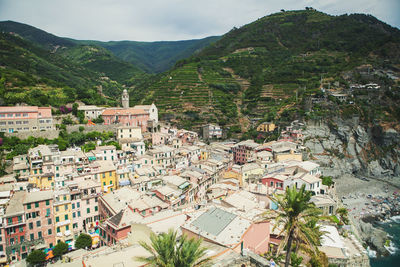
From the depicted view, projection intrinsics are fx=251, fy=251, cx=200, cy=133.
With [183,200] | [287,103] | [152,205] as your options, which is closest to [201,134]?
[287,103]

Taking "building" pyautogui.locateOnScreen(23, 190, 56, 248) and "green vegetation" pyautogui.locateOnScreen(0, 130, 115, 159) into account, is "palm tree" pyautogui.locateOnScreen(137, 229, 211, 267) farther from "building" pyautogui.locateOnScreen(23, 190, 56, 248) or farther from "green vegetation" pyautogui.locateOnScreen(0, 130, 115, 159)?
"green vegetation" pyautogui.locateOnScreen(0, 130, 115, 159)

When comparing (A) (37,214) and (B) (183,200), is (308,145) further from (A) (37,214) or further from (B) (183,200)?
(A) (37,214)

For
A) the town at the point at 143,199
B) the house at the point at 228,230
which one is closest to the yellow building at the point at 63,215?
the town at the point at 143,199

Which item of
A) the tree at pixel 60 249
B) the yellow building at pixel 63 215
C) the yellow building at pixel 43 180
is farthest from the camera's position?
the yellow building at pixel 43 180

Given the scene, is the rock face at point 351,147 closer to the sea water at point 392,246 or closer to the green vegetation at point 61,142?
the sea water at point 392,246

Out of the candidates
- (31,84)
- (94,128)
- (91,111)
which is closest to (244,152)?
(94,128)

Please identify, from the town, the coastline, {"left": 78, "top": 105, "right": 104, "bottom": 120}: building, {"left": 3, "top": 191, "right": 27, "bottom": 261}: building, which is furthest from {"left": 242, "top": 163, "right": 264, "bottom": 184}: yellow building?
{"left": 78, "top": 105, "right": 104, "bottom": 120}: building
